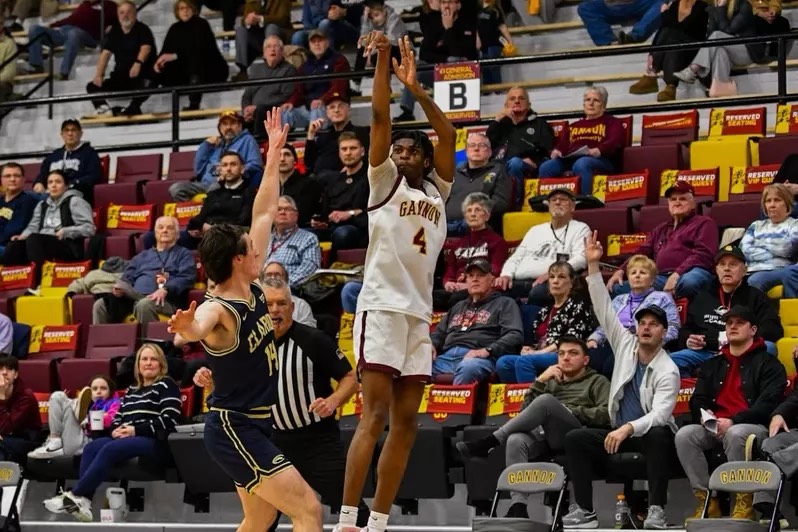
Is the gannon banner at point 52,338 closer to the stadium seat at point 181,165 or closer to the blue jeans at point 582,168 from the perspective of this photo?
the stadium seat at point 181,165

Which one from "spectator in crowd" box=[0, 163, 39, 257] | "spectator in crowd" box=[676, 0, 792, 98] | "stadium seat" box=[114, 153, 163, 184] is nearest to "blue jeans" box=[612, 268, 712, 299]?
"spectator in crowd" box=[676, 0, 792, 98]

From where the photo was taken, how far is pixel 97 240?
12750 mm

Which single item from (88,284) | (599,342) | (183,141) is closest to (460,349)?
(599,342)

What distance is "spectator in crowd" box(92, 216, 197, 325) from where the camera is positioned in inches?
455

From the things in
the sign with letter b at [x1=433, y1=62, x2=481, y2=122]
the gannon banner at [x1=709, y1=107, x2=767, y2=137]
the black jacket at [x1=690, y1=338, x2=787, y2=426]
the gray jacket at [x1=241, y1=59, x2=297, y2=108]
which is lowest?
the black jacket at [x1=690, y1=338, x2=787, y2=426]

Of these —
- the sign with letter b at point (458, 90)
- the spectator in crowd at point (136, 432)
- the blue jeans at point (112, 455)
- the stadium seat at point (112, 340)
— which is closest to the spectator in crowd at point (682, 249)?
the sign with letter b at point (458, 90)

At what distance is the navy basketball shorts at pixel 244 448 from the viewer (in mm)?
5957

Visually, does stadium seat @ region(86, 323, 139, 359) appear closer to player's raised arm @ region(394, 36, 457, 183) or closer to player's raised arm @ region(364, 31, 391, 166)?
player's raised arm @ region(394, 36, 457, 183)

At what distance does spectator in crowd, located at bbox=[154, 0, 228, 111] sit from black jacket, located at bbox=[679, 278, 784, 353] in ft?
22.5

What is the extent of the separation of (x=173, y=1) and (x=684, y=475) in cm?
1039

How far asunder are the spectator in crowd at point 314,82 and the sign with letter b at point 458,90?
5.31 ft

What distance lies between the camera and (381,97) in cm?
610

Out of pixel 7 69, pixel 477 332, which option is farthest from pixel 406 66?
pixel 7 69

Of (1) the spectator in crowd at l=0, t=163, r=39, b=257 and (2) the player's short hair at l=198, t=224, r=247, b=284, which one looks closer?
(2) the player's short hair at l=198, t=224, r=247, b=284
